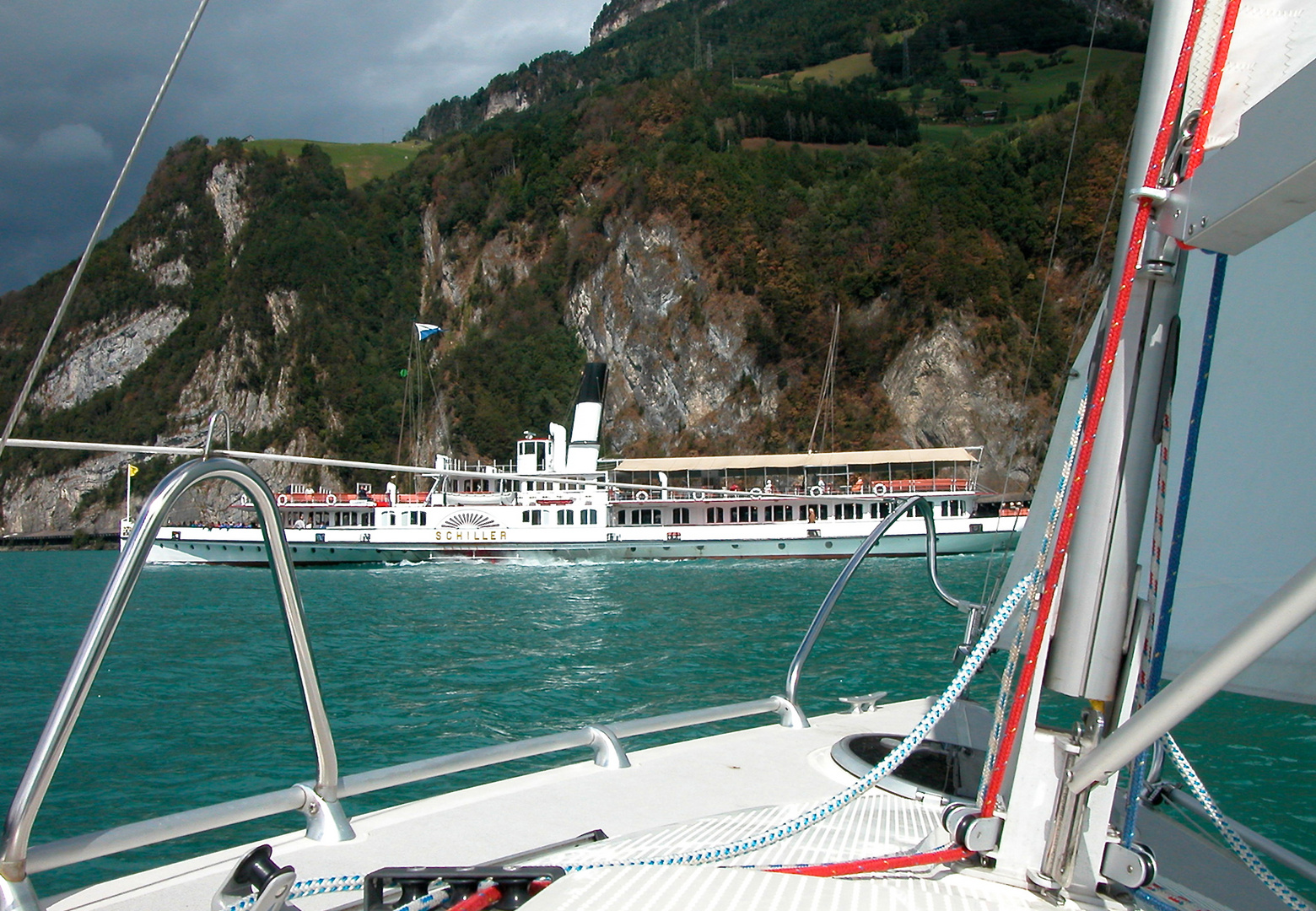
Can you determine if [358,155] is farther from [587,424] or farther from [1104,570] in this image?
[1104,570]

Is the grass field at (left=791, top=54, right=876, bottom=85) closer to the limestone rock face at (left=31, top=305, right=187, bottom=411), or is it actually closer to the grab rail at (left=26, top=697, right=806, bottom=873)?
the limestone rock face at (left=31, top=305, right=187, bottom=411)

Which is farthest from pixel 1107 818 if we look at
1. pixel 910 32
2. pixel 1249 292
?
pixel 910 32

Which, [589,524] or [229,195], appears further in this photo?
[229,195]

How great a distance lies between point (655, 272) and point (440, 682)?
156 ft

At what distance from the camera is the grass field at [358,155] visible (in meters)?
97.1

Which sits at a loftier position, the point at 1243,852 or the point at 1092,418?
the point at 1092,418

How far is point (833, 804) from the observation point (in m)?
2.14

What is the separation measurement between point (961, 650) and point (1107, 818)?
1955 millimetres

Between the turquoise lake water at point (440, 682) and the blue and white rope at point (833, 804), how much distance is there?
80.0 inches

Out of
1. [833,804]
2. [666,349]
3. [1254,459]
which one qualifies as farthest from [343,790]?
[666,349]

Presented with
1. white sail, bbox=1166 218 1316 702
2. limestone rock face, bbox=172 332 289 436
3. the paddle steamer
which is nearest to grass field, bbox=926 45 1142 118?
the paddle steamer

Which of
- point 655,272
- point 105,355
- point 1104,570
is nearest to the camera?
point 1104,570

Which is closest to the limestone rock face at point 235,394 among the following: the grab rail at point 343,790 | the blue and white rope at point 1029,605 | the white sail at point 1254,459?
the grab rail at point 343,790

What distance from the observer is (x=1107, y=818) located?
1796 mm
